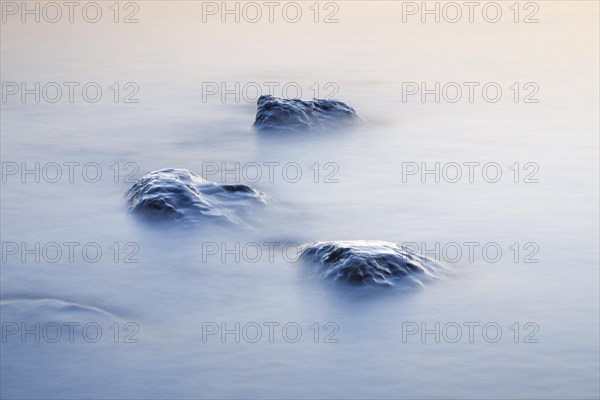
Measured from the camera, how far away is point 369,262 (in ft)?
35.9

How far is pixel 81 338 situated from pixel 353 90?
12327mm

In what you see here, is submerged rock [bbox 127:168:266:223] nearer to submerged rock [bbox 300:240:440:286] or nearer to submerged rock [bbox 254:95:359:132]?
submerged rock [bbox 300:240:440:286]

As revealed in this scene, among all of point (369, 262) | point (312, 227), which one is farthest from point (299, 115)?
point (369, 262)

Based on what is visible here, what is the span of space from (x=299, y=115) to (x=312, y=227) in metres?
4.87

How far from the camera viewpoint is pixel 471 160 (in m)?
16.4

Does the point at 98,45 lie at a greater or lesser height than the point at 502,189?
greater

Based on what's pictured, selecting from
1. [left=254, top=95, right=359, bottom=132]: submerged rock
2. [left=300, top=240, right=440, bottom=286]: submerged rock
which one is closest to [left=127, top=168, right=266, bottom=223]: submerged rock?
[left=300, top=240, right=440, bottom=286]: submerged rock

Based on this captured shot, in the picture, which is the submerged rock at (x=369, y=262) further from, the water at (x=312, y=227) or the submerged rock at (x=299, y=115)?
the submerged rock at (x=299, y=115)

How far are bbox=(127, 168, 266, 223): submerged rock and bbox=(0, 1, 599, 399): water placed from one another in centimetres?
29

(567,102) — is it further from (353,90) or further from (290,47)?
(290,47)

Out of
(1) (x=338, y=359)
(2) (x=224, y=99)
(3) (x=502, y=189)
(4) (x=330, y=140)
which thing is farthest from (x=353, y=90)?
(1) (x=338, y=359)

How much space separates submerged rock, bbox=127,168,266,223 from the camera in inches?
509

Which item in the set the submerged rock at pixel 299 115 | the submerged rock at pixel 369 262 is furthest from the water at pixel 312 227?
the submerged rock at pixel 299 115

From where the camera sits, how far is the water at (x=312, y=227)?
30.8ft
